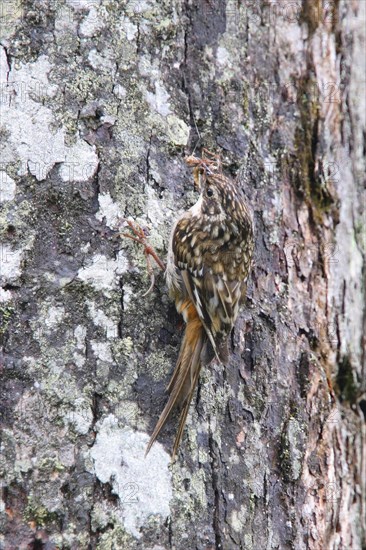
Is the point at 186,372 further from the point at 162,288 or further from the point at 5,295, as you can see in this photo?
the point at 5,295

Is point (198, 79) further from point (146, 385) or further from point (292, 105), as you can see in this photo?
point (146, 385)

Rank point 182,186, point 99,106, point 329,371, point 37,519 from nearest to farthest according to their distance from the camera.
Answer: point 37,519, point 99,106, point 182,186, point 329,371

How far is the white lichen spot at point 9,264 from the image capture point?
1804mm

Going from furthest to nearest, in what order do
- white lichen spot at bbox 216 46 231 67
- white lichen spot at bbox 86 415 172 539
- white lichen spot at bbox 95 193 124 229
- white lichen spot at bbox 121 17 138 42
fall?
white lichen spot at bbox 216 46 231 67 → white lichen spot at bbox 121 17 138 42 → white lichen spot at bbox 95 193 124 229 → white lichen spot at bbox 86 415 172 539

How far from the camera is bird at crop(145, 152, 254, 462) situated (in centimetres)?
201

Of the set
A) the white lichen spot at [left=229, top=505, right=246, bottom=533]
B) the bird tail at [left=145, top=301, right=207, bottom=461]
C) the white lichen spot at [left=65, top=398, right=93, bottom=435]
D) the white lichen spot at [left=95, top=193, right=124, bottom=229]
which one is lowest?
the white lichen spot at [left=229, top=505, right=246, bottom=533]

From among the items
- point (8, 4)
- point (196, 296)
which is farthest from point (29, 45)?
point (196, 296)

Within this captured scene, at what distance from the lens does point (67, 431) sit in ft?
5.68

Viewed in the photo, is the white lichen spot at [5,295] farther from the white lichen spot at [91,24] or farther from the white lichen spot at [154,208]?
the white lichen spot at [91,24]

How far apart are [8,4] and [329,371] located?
4.72 ft

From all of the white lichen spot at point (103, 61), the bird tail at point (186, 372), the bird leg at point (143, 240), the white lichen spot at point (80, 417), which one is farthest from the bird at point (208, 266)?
the white lichen spot at point (103, 61)

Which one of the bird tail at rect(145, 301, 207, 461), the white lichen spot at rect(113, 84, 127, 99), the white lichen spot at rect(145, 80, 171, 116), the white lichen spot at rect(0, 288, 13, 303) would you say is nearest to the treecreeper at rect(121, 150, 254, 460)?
the bird tail at rect(145, 301, 207, 461)

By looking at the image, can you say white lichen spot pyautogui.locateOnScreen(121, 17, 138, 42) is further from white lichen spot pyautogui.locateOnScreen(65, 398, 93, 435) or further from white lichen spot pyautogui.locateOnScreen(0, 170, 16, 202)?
white lichen spot pyautogui.locateOnScreen(65, 398, 93, 435)

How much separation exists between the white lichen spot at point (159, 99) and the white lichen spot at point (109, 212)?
1.03 feet
